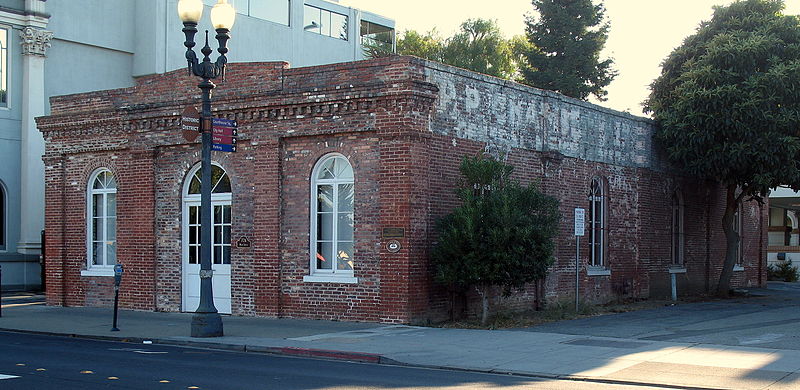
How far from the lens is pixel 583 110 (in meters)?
23.5

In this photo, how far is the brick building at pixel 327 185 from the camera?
60.4 feet

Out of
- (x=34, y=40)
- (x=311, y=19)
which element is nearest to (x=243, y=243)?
(x=34, y=40)

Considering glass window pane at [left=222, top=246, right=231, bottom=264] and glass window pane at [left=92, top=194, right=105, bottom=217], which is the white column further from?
glass window pane at [left=222, top=246, right=231, bottom=264]

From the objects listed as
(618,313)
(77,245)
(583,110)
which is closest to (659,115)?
(583,110)

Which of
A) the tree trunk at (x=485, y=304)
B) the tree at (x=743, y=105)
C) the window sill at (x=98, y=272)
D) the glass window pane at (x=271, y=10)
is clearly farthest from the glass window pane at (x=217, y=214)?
the glass window pane at (x=271, y=10)

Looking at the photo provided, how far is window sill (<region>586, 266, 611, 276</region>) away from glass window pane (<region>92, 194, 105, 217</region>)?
12388mm

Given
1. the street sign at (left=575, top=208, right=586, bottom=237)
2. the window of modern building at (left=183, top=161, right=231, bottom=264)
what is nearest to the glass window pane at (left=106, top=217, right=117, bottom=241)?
the window of modern building at (left=183, top=161, right=231, bottom=264)

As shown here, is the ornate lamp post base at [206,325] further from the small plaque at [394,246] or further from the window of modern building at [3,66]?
the window of modern building at [3,66]

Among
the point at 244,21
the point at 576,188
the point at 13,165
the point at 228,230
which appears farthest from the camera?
the point at 244,21

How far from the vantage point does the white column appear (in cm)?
3347

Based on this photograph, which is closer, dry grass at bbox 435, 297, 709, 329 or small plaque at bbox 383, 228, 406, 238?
small plaque at bbox 383, 228, 406, 238

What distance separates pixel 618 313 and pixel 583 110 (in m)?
5.12

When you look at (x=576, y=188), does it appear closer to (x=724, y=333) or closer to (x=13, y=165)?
(x=724, y=333)

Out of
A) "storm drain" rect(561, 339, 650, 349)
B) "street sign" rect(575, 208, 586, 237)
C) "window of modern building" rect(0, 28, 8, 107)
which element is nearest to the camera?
"storm drain" rect(561, 339, 650, 349)
